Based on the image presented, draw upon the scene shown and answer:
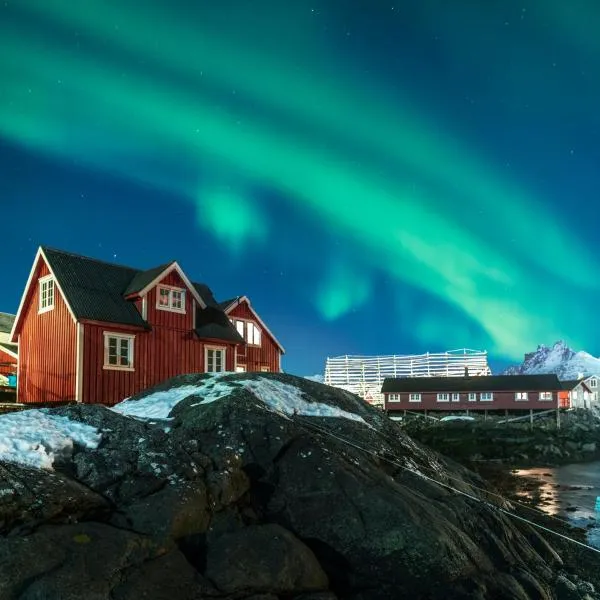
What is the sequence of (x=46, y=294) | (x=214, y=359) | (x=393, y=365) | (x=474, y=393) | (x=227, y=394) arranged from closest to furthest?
(x=227, y=394), (x=46, y=294), (x=214, y=359), (x=474, y=393), (x=393, y=365)

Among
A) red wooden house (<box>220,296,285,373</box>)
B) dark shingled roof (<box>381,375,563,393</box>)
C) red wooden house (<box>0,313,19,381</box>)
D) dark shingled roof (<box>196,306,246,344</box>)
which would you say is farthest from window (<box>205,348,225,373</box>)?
dark shingled roof (<box>381,375,563,393</box>)

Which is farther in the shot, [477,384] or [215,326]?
[477,384]

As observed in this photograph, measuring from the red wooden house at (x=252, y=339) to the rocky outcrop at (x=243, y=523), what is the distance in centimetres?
2454

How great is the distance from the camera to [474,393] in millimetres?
69812

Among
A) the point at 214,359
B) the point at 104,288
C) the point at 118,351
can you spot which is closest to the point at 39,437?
the point at 118,351

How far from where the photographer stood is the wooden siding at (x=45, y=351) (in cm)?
2550

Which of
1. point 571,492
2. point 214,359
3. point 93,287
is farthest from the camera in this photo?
point 214,359

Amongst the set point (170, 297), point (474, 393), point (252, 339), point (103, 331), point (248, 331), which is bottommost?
point (474, 393)

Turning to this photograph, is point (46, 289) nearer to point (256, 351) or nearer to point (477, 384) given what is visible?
point (256, 351)

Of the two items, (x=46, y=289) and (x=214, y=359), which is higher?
(x=46, y=289)

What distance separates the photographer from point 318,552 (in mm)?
8344

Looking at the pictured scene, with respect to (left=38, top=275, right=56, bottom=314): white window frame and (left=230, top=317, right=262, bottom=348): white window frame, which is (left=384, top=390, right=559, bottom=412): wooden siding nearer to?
(left=230, top=317, right=262, bottom=348): white window frame

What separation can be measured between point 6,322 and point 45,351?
1856 centimetres

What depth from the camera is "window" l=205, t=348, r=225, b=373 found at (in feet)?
102
